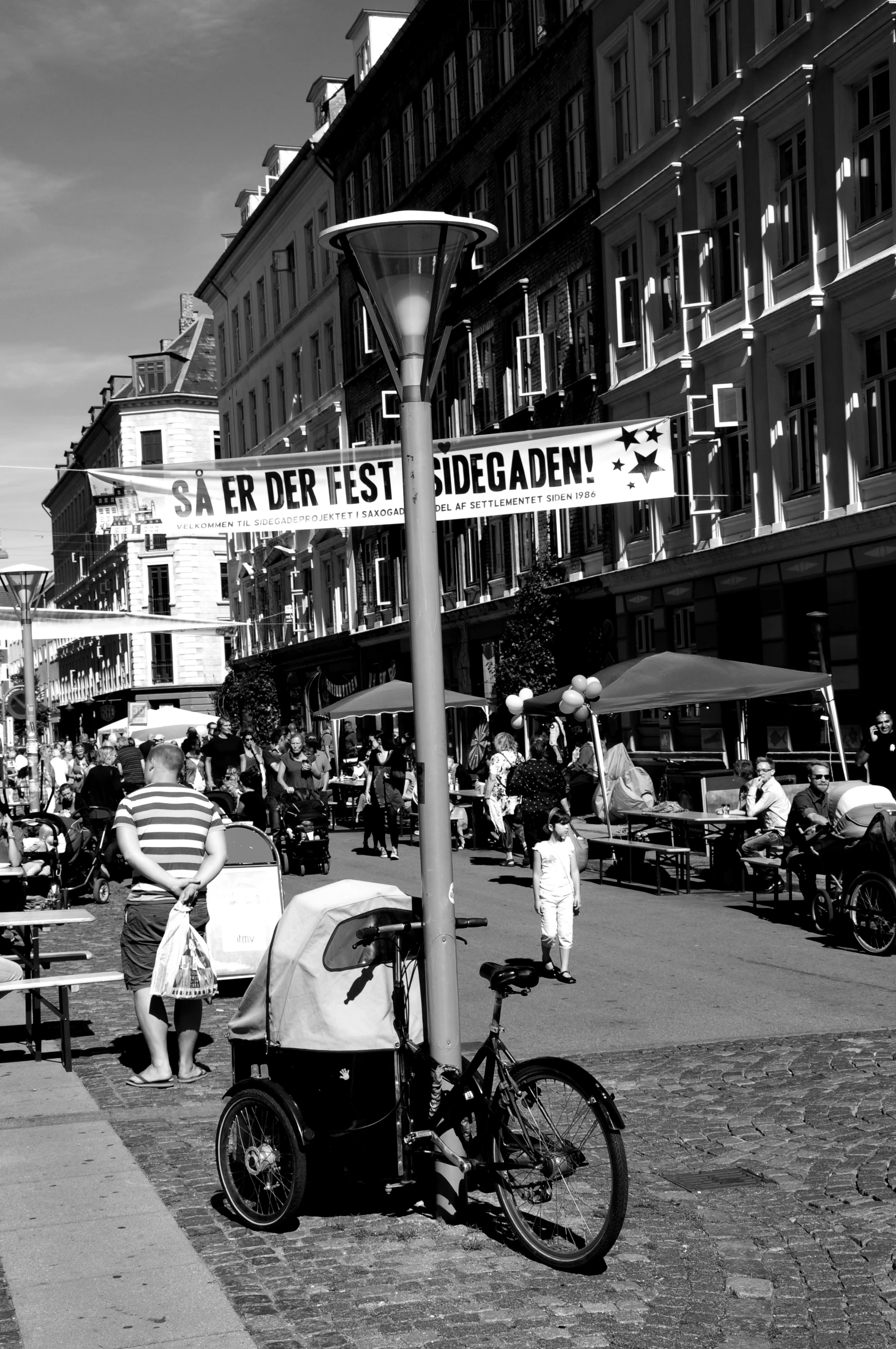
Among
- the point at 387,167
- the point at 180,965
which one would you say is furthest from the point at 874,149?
the point at 387,167

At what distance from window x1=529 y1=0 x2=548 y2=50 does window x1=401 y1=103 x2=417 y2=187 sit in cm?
846

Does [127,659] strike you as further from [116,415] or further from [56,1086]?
[56,1086]

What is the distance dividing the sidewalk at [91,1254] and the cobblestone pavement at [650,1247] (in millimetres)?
105

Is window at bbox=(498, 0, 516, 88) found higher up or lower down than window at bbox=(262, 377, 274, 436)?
higher up

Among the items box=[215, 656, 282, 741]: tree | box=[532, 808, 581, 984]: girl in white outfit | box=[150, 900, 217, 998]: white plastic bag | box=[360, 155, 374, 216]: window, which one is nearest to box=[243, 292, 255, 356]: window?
box=[215, 656, 282, 741]: tree

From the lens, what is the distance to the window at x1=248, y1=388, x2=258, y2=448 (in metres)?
63.0

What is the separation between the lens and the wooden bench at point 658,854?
58.9ft

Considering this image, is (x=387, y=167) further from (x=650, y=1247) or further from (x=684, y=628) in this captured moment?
(x=650, y=1247)

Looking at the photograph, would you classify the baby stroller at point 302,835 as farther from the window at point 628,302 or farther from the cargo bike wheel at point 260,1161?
the cargo bike wheel at point 260,1161

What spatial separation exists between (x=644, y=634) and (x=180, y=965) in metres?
23.8

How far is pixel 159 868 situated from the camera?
852 cm

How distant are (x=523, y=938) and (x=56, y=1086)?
647cm

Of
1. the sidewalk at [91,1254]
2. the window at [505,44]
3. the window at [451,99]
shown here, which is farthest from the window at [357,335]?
the sidewalk at [91,1254]

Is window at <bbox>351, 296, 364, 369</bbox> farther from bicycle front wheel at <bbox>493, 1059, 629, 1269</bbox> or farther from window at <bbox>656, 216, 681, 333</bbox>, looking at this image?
bicycle front wheel at <bbox>493, 1059, 629, 1269</bbox>
